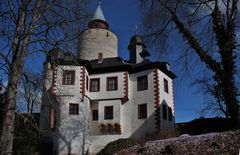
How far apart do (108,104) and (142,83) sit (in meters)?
3.77

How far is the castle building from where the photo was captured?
→ 28.6 meters

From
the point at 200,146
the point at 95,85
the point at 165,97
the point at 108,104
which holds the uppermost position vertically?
the point at 95,85

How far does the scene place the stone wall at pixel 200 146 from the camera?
1305 cm

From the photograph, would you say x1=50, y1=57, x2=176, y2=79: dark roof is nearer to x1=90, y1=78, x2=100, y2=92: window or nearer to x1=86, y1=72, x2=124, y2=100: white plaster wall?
x1=86, y1=72, x2=124, y2=100: white plaster wall

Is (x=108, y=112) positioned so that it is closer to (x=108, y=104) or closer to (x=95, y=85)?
(x=108, y=104)

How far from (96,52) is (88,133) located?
34.4ft

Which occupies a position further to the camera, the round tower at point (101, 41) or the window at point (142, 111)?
the round tower at point (101, 41)

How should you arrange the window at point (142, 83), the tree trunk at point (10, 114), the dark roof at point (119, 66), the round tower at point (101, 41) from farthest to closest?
1. the round tower at point (101, 41)
2. the dark roof at point (119, 66)
3. the window at point (142, 83)
4. the tree trunk at point (10, 114)

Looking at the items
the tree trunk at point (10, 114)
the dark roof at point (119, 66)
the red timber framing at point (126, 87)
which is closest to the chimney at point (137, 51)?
the dark roof at point (119, 66)

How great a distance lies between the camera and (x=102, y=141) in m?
28.8

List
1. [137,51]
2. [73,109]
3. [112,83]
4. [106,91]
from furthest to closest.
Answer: [137,51], [112,83], [106,91], [73,109]

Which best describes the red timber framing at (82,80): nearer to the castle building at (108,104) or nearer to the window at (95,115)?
the castle building at (108,104)

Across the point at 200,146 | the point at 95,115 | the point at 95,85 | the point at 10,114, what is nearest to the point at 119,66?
the point at 95,85

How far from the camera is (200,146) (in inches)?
557
